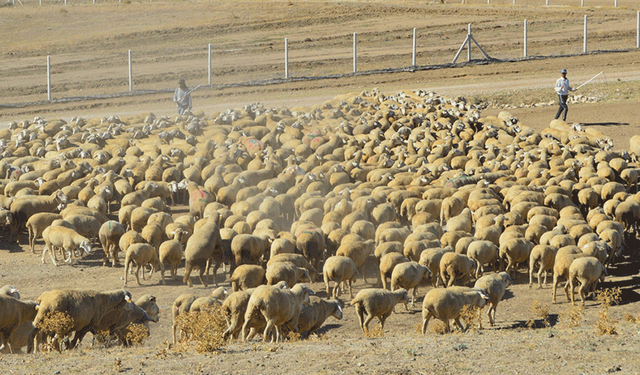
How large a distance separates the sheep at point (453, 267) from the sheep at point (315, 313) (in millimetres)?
2243

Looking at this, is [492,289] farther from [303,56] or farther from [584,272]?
[303,56]

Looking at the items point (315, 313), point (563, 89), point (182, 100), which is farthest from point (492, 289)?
point (182, 100)

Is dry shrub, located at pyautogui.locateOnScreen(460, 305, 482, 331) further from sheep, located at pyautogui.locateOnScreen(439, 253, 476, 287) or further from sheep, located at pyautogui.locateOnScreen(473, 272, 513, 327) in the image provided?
sheep, located at pyautogui.locateOnScreen(439, 253, 476, 287)

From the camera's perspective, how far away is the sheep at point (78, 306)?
11.3 meters

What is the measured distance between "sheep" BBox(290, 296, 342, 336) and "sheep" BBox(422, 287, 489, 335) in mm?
1524

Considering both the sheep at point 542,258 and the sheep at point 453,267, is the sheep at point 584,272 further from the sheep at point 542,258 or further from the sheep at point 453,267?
the sheep at point 453,267

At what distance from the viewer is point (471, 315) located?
11.6 meters

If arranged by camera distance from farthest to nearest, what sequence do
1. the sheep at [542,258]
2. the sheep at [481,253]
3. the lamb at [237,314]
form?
the sheep at [481,253]
the sheep at [542,258]
the lamb at [237,314]

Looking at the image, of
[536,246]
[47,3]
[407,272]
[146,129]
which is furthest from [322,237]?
[47,3]

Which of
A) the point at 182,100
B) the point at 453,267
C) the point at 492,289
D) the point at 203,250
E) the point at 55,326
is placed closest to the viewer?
the point at 55,326

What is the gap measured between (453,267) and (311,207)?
5.11 metres

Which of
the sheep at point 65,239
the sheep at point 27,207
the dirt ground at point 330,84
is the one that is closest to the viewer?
the dirt ground at point 330,84

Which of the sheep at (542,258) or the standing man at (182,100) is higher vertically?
the standing man at (182,100)

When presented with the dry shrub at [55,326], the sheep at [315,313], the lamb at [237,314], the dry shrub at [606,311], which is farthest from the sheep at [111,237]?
the dry shrub at [606,311]
